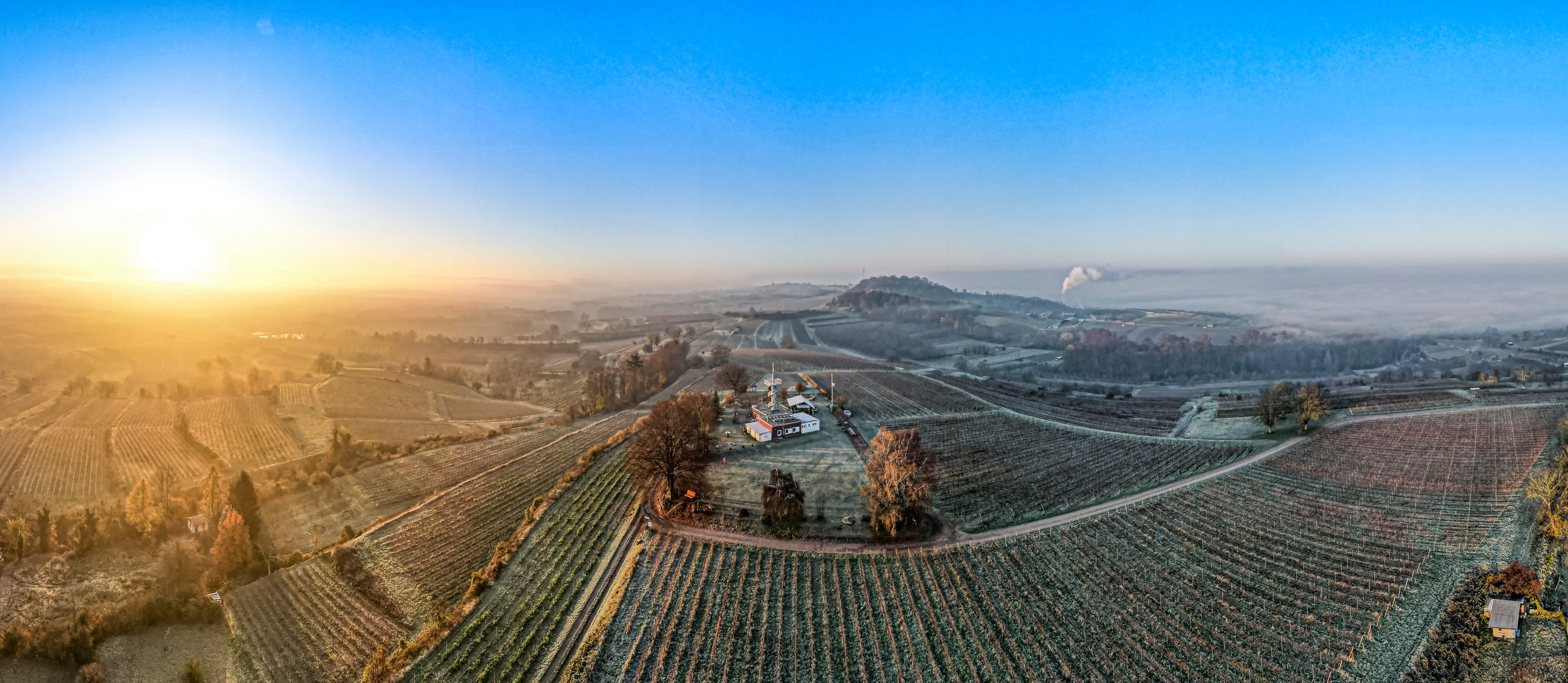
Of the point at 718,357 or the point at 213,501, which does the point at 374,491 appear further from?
the point at 718,357

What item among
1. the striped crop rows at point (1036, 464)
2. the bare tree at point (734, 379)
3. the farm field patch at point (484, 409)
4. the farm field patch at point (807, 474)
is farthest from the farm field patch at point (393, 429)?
the striped crop rows at point (1036, 464)

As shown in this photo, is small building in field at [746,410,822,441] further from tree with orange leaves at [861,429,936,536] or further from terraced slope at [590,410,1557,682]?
terraced slope at [590,410,1557,682]

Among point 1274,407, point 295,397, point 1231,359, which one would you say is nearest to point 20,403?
point 295,397

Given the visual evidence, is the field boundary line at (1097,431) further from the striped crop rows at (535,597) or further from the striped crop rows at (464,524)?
the striped crop rows at (464,524)

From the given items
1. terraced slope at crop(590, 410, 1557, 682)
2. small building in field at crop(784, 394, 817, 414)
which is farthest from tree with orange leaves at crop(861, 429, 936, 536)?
small building in field at crop(784, 394, 817, 414)

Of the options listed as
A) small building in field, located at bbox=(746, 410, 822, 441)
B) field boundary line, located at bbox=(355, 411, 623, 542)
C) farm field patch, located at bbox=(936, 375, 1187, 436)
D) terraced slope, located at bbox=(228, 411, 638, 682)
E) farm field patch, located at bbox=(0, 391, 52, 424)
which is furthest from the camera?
farm field patch, located at bbox=(0, 391, 52, 424)

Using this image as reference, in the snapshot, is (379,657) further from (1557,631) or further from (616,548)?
(1557,631)

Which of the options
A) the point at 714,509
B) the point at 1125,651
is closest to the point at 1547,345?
the point at 1125,651
